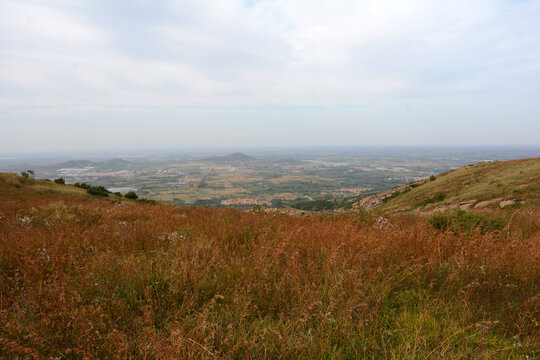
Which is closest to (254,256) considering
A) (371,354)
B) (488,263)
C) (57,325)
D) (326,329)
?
(326,329)

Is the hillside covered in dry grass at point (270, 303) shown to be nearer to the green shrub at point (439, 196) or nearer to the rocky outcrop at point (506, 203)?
the rocky outcrop at point (506, 203)

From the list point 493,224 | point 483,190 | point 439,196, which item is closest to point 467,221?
point 493,224

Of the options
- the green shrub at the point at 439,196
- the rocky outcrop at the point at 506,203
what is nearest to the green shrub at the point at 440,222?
the rocky outcrop at the point at 506,203

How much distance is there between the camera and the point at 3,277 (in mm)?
2857

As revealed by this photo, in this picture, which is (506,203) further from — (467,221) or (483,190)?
(467,221)

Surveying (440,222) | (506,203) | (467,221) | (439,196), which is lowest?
(439,196)

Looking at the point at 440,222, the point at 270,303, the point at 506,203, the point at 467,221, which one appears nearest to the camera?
the point at 270,303

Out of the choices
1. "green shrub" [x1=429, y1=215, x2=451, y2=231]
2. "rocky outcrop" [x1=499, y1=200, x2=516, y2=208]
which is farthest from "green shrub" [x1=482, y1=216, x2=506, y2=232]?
"rocky outcrop" [x1=499, y1=200, x2=516, y2=208]

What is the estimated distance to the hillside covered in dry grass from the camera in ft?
6.42

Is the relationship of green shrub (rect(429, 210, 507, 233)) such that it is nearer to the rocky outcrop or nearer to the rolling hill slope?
the rolling hill slope

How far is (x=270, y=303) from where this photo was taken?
2670 mm

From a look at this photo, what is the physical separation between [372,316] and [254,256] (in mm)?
1870

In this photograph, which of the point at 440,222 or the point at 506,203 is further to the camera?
the point at 506,203

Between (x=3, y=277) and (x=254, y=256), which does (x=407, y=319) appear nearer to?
(x=254, y=256)
